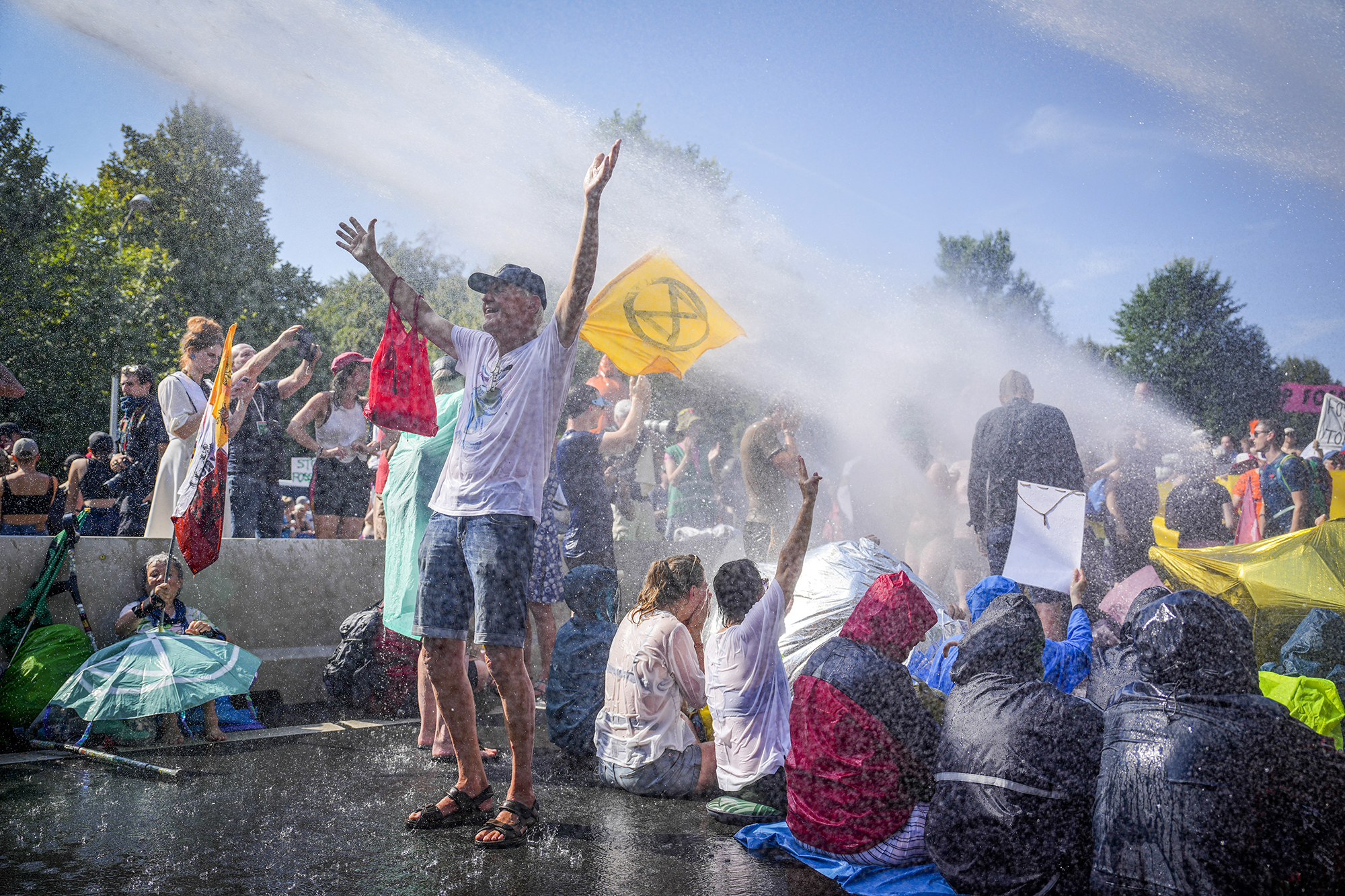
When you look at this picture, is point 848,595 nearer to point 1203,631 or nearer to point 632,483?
point 1203,631

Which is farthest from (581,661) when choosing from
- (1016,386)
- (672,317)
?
(1016,386)

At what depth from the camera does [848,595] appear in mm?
5387

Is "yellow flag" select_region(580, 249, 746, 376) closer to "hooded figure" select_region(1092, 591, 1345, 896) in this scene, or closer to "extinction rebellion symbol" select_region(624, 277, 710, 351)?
"extinction rebellion symbol" select_region(624, 277, 710, 351)

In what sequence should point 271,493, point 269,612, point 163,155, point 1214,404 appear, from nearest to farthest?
point 269,612 < point 271,493 < point 163,155 < point 1214,404

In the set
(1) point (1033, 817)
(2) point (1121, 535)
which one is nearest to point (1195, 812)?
(1) point (1033, 817)

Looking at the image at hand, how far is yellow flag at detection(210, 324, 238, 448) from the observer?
5262 millimetres

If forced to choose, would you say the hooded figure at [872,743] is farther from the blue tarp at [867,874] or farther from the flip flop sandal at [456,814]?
the flip flop sandal at [456,814]

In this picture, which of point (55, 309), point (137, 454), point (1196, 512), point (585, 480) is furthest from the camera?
point (55, 309)

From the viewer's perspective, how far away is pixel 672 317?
6.87 m

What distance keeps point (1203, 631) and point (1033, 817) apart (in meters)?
0.72

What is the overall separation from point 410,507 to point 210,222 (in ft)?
118

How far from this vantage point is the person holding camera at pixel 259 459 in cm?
678

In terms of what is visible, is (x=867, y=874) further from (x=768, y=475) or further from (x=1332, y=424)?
(x=1332, y=424)

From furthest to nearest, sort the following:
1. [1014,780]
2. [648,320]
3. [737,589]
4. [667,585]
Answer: [648,320], [667,585], [737,589], [1014,780]
